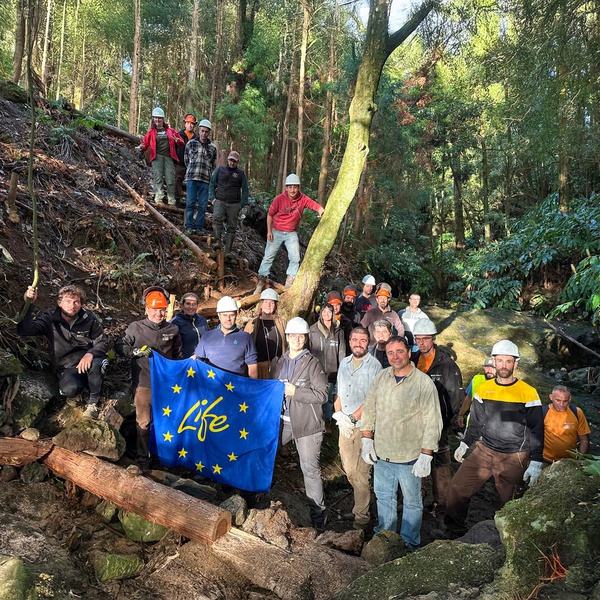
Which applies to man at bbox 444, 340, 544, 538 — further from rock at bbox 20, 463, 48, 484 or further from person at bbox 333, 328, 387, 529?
rock at bbox 20, 463, 48, 484

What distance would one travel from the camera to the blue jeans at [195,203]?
955 cm

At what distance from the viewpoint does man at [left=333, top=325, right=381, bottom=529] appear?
15.7ft

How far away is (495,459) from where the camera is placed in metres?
4.53

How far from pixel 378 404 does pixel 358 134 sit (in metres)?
4.78

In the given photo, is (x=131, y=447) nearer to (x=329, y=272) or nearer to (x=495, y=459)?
(x=495, y=459)

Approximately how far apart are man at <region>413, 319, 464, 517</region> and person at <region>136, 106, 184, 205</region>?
6959 millimetres

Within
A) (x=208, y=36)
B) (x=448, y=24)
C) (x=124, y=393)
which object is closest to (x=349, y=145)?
(x=448, y=24)

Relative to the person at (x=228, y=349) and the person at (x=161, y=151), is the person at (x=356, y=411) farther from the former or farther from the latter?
the person at (x=161, y=151)

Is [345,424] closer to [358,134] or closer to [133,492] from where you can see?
[133,492]

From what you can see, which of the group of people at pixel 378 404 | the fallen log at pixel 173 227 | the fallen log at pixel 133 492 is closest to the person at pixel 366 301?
the group of people at pixel 378 404

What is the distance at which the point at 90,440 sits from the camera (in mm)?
4480

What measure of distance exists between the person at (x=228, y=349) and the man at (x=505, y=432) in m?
2.53

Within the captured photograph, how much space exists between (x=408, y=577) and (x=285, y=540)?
1.33 metres

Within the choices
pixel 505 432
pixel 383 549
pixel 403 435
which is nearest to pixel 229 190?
pixel 403 435
